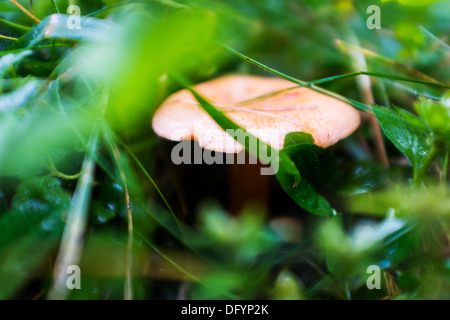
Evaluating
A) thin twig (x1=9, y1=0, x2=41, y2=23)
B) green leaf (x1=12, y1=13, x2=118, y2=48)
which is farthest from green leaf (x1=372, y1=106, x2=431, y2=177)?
thin twig (x1=9, y1=0, x2=41, y2=23)

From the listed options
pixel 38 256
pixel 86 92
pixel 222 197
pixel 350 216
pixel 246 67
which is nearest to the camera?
pixel 38 256

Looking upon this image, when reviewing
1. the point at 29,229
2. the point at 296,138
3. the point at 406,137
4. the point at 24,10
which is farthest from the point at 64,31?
the point at 406,137

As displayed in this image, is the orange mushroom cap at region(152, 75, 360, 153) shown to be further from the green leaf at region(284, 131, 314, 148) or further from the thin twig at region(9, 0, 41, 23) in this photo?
the thin twig at region(9, 0, 41, 23)

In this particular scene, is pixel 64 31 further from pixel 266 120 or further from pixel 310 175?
pixel 310 175

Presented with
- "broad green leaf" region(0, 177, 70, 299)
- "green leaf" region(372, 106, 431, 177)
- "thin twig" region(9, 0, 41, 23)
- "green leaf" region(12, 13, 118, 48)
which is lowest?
"broad green leaf" region(0, 177, 70, 299)

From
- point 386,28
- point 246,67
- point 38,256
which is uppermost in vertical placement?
point 386,28
